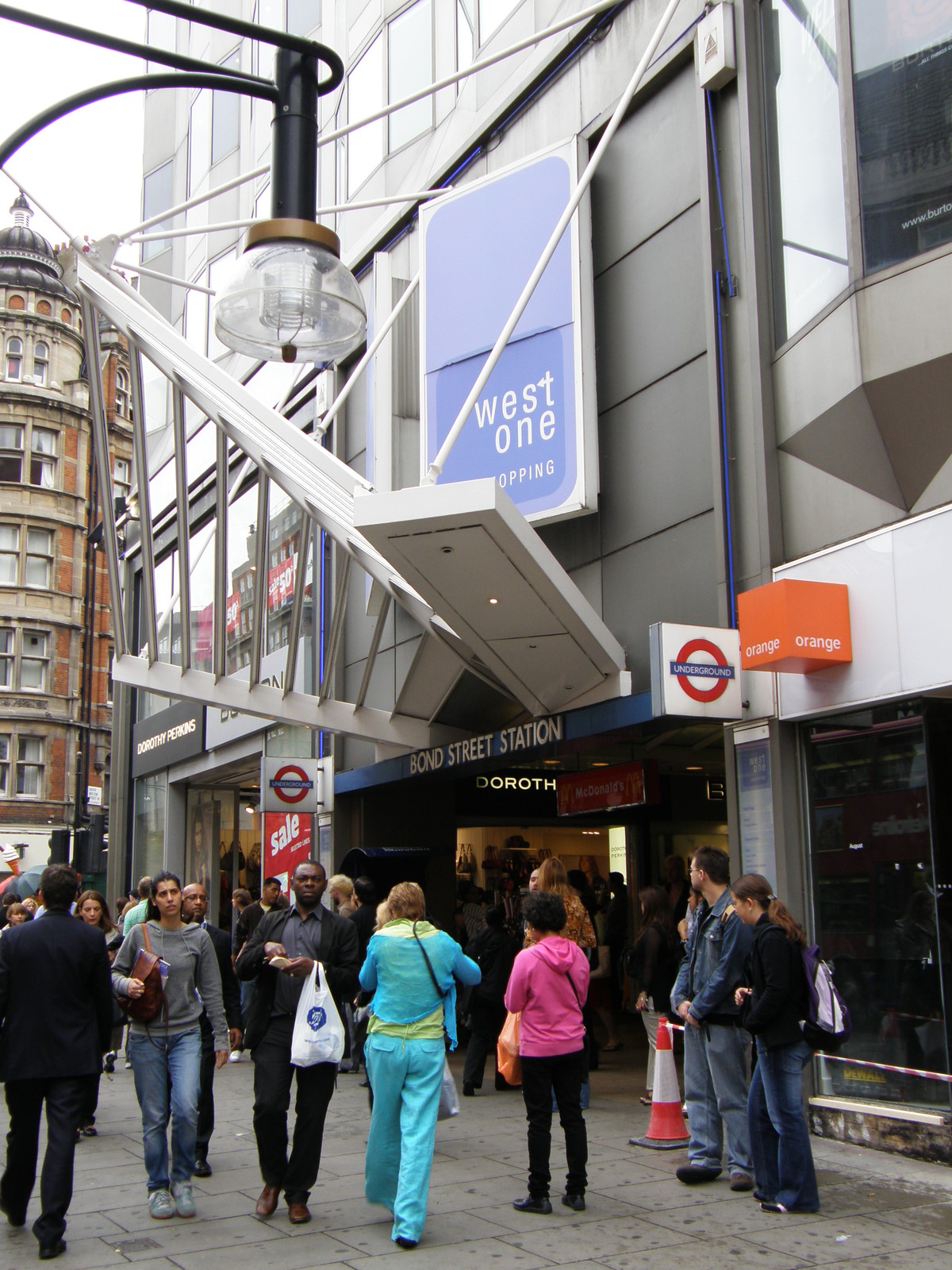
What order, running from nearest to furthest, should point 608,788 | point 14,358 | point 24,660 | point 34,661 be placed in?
point 608,788 → point 24,660 → point 34,661 → point 14,358

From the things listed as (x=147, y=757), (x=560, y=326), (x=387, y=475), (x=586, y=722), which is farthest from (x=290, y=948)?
(x=147, y=757)

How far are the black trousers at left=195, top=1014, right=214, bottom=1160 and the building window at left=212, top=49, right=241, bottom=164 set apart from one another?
2116 centimetres

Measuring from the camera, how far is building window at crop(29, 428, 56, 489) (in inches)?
2005

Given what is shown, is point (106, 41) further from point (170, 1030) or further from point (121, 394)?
point (121, 394)

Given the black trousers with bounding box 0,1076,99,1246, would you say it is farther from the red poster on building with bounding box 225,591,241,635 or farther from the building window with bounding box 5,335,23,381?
the building window with bounding box 5,335,23,381

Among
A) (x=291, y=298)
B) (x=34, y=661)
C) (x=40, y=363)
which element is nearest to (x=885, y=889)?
(x=291, y=298)

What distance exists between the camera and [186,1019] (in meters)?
7.13

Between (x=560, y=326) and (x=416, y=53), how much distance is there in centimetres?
738

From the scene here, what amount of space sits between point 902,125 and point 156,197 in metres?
24.6

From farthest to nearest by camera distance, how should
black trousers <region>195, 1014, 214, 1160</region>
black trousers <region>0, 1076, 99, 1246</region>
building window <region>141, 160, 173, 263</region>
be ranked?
building window <region>141, 160, 173, 263</region> < black trousers <region>195, 1014, 214, 1160</region> < black trousers <region>0, 1076, 99, 1246</region>

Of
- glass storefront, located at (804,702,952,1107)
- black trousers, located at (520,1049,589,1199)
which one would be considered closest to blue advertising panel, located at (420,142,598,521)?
glass storefront, located at (804,702,952,1107)

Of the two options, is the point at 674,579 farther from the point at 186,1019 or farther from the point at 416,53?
the point at 416,53

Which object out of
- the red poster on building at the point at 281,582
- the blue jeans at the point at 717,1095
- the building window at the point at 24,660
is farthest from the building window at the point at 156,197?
the blue jeans at the point at 717,1095

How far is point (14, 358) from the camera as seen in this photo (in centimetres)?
5153
